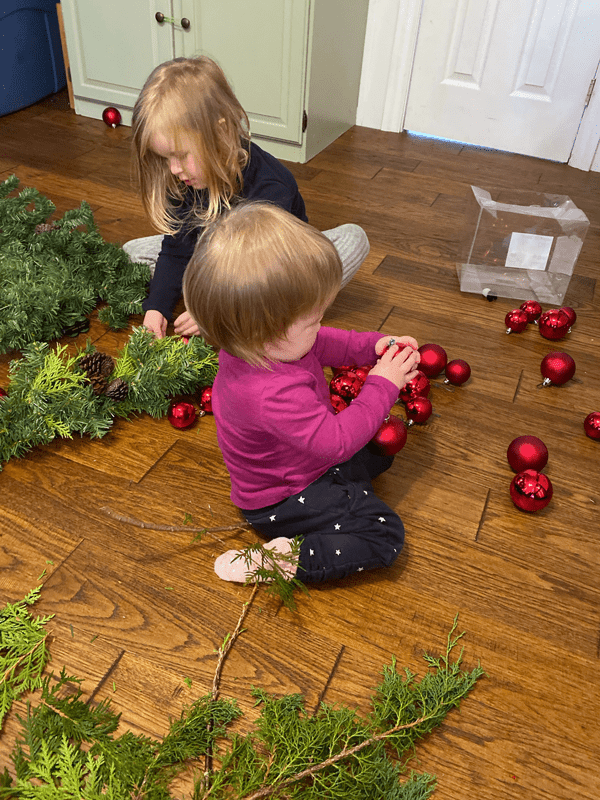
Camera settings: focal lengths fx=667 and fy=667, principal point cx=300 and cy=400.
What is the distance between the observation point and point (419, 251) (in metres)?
1.95

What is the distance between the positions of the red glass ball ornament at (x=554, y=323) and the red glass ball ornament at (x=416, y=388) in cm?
43

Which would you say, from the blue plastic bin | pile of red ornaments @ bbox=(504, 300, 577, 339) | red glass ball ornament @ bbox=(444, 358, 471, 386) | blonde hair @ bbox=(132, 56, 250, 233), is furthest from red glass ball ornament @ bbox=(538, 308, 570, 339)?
the blue plastic bin

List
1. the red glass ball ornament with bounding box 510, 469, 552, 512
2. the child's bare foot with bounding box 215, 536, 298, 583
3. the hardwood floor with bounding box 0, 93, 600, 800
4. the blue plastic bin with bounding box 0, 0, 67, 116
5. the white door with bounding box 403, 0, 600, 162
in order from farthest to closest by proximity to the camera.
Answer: the blue plastic bin with bounding box 0, 0, 67, 116 < the white door with bounding box 403, 0, 600, 162 < the red glass ball ornament with bounding box 510, 469, 552, 512 < the child's bare foot with bounding box 215, 536, 298, 583 < the hardwood floor with bounding box 0, 93, 600, 800

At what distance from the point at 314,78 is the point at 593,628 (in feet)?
6.40

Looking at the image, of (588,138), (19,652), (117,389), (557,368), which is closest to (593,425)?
(557,368)

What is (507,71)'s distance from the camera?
95.3 inches

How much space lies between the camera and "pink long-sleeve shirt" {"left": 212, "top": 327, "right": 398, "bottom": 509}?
0.93 meters

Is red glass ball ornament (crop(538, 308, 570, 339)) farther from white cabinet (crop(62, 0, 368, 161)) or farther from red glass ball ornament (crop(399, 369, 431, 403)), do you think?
white cabinet (crop(62, 0, 368, 161))

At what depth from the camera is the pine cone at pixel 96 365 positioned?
4.07 feet

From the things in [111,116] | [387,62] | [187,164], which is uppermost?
[187,164]

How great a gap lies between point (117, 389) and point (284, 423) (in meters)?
0.47

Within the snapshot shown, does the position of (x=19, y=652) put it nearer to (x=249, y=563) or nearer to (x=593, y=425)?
(x=249, y=563)

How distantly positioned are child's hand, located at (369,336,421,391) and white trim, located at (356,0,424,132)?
193 cm

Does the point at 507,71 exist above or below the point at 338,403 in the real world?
above
